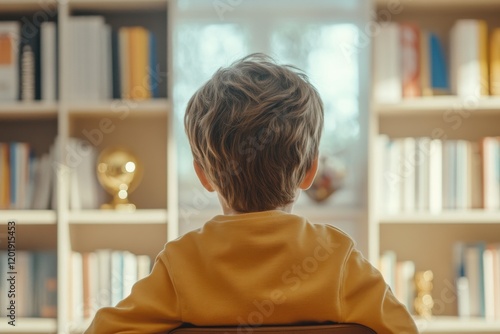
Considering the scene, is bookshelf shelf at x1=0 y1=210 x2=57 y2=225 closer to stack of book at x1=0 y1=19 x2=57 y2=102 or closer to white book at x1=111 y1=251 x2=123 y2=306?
white book at x1=111 y1=251 x2=123 y2=306

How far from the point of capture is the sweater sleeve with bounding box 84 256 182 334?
1.04m

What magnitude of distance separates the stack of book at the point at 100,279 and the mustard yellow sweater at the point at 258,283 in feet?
5.78

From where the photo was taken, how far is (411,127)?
9.99ft

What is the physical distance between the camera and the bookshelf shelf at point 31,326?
2.74 metres

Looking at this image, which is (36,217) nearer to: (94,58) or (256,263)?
(94,58)

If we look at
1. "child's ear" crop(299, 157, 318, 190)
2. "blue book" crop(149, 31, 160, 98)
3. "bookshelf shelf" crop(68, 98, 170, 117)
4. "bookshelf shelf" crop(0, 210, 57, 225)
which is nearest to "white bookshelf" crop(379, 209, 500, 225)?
"bookshelf shelf" crop(68, 98, 170, 117)

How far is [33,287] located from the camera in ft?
9.29

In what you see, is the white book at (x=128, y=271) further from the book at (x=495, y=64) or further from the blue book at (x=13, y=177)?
the book at (x=495, y=64)

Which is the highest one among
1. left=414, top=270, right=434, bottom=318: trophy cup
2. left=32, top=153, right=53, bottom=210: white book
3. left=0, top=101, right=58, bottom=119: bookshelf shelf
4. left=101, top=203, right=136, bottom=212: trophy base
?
left=0, top=101, right=58, bottom=119: bookshelf shelf

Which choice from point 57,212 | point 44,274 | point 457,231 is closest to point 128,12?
point 57,212

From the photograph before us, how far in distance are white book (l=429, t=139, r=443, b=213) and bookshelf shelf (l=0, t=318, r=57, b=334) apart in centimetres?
160

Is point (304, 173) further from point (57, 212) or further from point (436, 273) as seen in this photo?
point (436, 273)

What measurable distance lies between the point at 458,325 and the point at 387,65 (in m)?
1.07

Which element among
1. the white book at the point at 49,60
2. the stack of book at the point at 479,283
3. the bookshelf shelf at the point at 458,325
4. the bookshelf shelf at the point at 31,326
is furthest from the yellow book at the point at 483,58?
the bookshelf shelf at the point at 31,326
